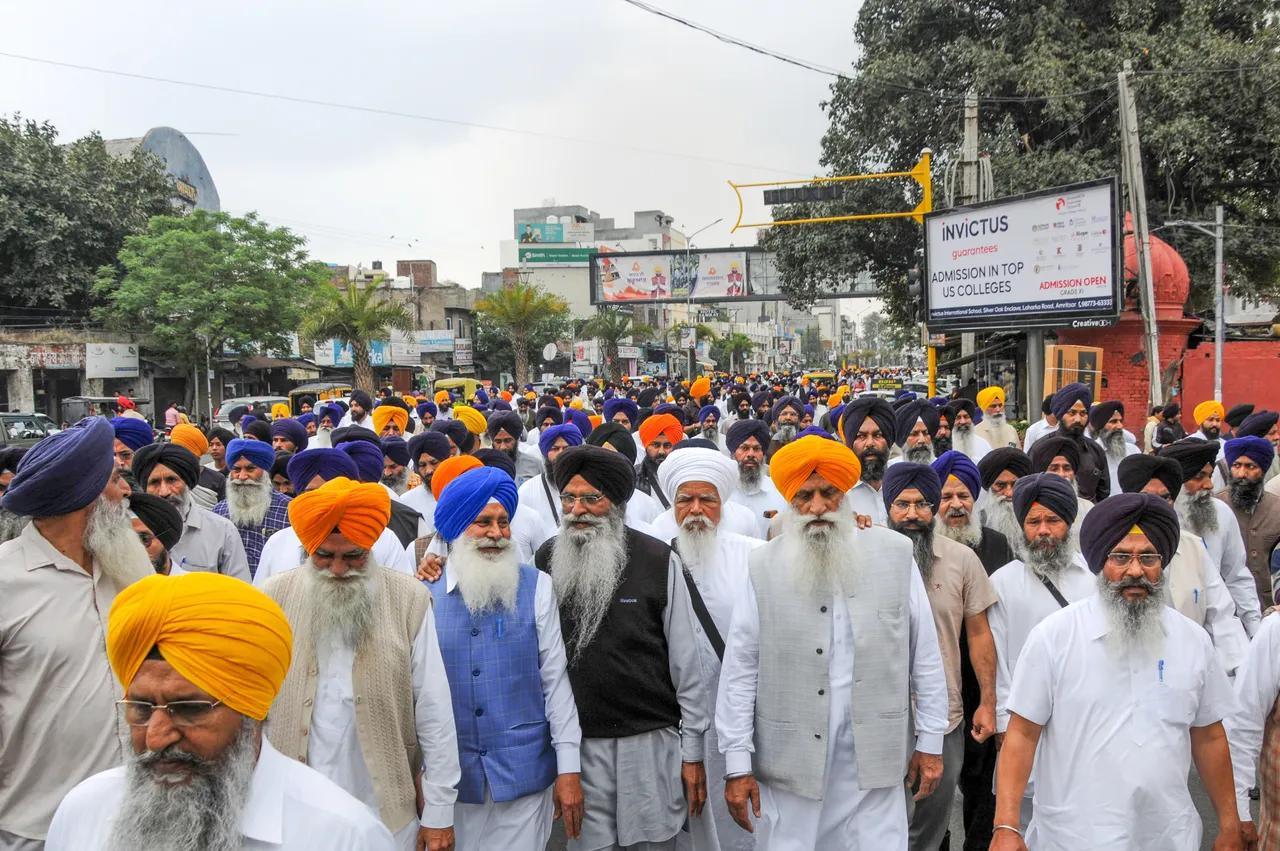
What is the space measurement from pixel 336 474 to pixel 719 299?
41550 millimetres

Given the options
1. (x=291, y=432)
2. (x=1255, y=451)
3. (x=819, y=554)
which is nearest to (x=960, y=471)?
(x=819, y=554)

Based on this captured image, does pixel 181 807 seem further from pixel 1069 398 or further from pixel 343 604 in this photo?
pixel 1069 398

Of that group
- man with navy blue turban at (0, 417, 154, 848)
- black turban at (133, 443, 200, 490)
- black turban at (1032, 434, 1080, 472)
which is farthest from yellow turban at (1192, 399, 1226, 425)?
man with navy blue turban at (0, 417, 154, 848)

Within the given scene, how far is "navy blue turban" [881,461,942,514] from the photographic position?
473 cm

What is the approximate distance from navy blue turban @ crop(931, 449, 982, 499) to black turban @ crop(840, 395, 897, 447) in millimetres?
1534

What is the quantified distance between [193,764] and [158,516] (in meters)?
2.76

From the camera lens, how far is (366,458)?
6.61 meters

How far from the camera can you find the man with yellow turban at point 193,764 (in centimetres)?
205

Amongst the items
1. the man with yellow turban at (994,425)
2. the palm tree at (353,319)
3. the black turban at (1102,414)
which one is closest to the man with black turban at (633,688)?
the black turban at (1102,414)

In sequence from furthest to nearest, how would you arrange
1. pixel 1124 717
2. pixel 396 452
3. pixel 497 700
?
pixel 396 452, pixel 497 700, pixel 1124 717

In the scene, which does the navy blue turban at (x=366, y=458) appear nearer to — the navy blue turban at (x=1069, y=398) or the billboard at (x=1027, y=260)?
the navy blue turban at (x=1069, y=398)

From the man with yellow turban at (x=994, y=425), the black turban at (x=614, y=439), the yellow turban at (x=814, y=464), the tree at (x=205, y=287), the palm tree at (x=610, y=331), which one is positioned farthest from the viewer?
the palm tree at (x=610, y=331)

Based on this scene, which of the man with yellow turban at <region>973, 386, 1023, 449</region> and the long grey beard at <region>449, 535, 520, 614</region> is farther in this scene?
the man with yellow turban at <region>973, 386, 1023, 449</region>

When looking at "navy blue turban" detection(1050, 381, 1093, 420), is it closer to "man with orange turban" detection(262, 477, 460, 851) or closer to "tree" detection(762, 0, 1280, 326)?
"man with orange turban" detection(262, 477, 460, 851)
